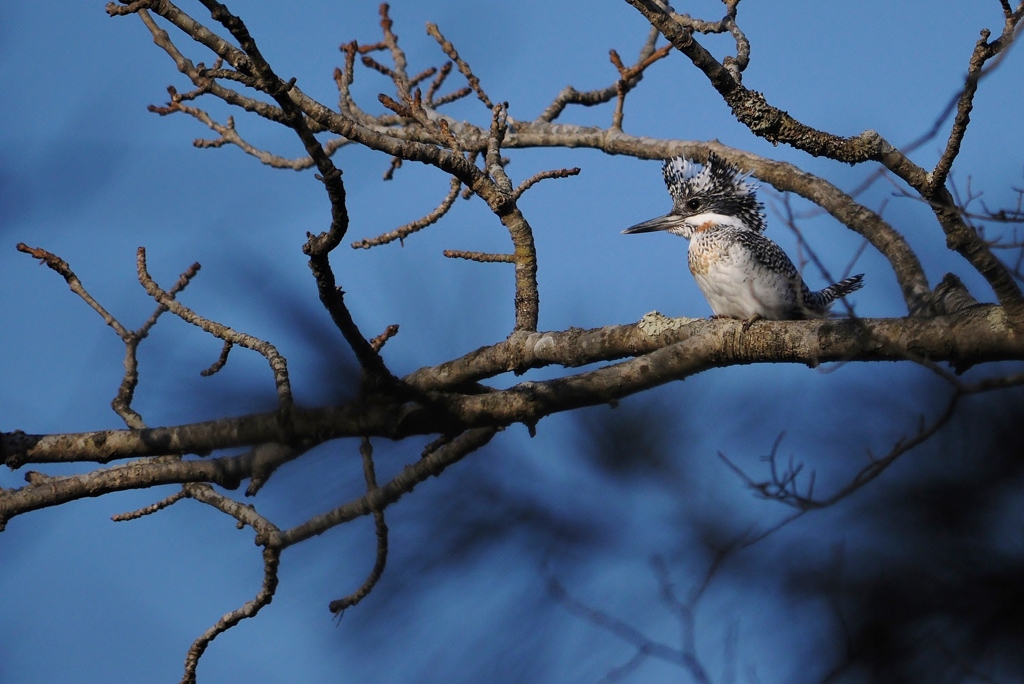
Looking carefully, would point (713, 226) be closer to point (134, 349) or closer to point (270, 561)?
point (134, 349)

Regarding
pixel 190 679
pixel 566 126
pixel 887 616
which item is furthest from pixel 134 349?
pixel 887 616

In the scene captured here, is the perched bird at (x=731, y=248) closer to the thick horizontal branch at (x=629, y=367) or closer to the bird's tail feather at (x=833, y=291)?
the bird's tail feather at (x=833, y=291)

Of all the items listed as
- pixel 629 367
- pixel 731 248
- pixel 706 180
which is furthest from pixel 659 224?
pixel 629 367

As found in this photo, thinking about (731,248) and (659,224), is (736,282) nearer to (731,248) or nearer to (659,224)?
(731,248)

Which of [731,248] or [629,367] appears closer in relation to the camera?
[629,367]

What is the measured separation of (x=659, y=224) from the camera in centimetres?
476

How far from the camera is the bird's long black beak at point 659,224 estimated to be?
4.69m

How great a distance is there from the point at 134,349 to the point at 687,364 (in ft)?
6.42

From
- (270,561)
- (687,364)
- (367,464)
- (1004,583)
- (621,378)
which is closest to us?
(1004,583)

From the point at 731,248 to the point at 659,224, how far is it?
697 mm

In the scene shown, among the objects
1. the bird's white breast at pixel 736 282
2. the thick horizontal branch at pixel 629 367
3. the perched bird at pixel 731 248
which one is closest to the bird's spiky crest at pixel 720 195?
the perched bird at pixel 731 248

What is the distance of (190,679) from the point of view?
263 centimetres

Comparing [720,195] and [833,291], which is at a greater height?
[720,195]

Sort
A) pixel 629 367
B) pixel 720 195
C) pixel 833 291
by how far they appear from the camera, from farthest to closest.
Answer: pixel 720 195
pixel 833 291
pixel 629 367
